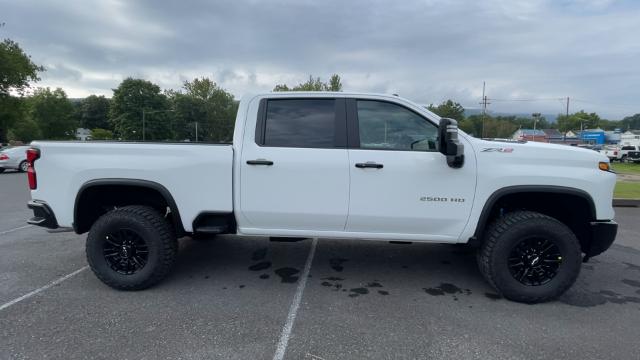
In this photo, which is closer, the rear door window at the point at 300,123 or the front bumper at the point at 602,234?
the front bumper at the point at 602,234

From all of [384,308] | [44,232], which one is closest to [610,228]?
[384,308]

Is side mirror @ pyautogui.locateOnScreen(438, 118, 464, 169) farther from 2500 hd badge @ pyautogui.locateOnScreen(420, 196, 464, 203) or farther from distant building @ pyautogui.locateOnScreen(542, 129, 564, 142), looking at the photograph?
distant building @ pyautogui.locateOnScreen(542, 129, 564, 142)

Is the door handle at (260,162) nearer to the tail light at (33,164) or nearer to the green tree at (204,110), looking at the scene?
the tail light at (33,164)

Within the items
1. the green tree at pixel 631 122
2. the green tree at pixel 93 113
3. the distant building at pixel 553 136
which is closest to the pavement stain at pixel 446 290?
the distant building at pixel 553 136

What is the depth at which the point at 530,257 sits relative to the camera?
3.62 metres

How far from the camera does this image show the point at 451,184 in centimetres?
354

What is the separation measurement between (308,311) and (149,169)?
2.06m

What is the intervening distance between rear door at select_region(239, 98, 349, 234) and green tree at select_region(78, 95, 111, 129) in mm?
108987

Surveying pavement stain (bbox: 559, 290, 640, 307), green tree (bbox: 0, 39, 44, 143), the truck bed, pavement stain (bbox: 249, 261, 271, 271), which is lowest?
pavement stain (bbox: 559, 290, 640, 307)

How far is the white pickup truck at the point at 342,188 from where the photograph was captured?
3.54 meters

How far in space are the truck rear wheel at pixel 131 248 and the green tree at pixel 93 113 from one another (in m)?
108

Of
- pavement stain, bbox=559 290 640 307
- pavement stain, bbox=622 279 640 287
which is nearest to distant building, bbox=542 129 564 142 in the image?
pavement stain, bbox=622 279 640 287

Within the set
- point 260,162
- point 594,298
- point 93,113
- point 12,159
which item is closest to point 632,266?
point 594,298

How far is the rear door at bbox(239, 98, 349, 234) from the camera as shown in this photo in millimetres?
3586
